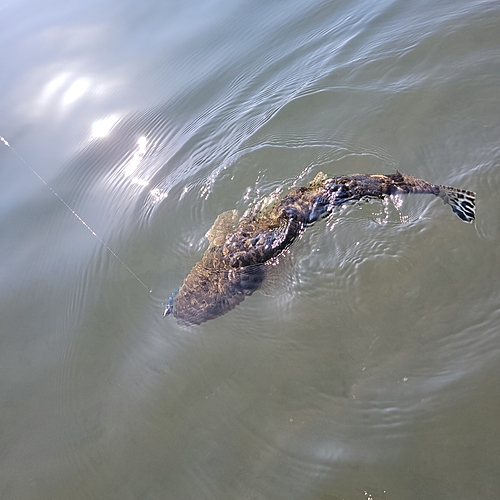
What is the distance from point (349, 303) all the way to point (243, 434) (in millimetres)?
1659

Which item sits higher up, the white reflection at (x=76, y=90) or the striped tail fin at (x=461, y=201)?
the white reflection at (x=76, y=90)

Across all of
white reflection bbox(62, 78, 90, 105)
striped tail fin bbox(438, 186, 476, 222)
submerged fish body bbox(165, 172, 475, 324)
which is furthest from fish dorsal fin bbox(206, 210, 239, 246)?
white reflection bbox(62, 78, 90, 105)

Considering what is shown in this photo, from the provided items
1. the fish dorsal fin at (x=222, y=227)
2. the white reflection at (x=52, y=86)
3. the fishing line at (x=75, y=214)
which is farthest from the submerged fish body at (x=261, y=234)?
the white reflection at (x=52, y=86)

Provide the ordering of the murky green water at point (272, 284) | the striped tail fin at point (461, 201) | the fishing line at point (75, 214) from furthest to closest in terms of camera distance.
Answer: the fishing line at point (75, 214)
the striped tail fin at point (461, 201)
the murky green water at point (272, 284)

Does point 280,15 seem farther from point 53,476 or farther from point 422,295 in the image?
point 53,476

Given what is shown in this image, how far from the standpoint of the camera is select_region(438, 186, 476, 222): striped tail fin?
15.4 ft

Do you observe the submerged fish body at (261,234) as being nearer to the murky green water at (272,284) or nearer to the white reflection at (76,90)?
the murky green water at (272,284)

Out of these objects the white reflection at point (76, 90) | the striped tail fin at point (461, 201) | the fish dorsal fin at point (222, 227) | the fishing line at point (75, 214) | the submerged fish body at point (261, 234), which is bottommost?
the striped tail fin at point (461, 201)

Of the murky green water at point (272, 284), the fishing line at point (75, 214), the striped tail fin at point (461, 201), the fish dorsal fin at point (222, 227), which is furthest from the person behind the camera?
the fishing line at point (75, 214)

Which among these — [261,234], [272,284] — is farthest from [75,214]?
[272,284]

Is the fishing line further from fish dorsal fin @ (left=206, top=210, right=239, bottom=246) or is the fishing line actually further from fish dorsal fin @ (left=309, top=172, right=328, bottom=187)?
fish dorsal fin @ (left=309, top=172, right=328, bottom=187)

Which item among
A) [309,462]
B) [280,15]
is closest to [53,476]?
[309,462]

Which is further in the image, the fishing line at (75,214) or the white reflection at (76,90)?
the white reflection at (76,90)

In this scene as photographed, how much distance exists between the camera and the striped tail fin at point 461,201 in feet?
15.4
